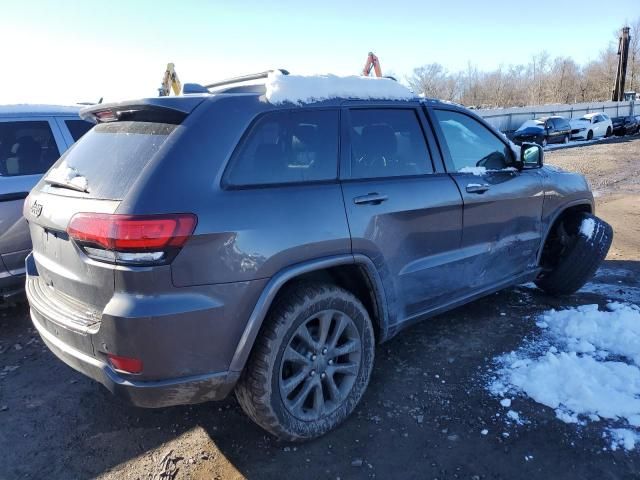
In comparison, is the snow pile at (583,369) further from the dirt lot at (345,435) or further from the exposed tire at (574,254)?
the exposed tire at (574,254)

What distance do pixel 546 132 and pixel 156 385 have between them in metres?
26.0

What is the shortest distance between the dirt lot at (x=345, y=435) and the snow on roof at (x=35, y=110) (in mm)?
2180

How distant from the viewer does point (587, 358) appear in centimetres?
342

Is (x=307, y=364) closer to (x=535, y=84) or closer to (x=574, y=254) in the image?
(x=574, y=254)

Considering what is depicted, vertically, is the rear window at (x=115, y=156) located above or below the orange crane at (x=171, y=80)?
below

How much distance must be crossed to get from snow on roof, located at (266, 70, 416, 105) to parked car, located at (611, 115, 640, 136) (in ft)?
104

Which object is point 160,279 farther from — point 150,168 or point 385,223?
point 385,223

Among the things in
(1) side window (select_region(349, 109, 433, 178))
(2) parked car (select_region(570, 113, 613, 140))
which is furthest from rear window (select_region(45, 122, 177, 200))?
(2) parked car (select_region(570, 113, 613, 140))

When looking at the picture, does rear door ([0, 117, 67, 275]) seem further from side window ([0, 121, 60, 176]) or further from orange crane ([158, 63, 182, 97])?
orange crane ([158, 63, 182, 97])

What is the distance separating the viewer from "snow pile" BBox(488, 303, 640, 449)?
2898mm

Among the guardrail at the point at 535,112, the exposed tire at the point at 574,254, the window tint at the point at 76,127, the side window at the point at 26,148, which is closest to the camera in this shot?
the side window at the point at 26,148

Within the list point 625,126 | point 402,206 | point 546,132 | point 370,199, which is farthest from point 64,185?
point 625,126

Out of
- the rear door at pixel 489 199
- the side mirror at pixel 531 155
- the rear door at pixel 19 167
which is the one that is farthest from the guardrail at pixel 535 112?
the rear door at pixel 19 167

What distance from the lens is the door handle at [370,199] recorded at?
281cm
